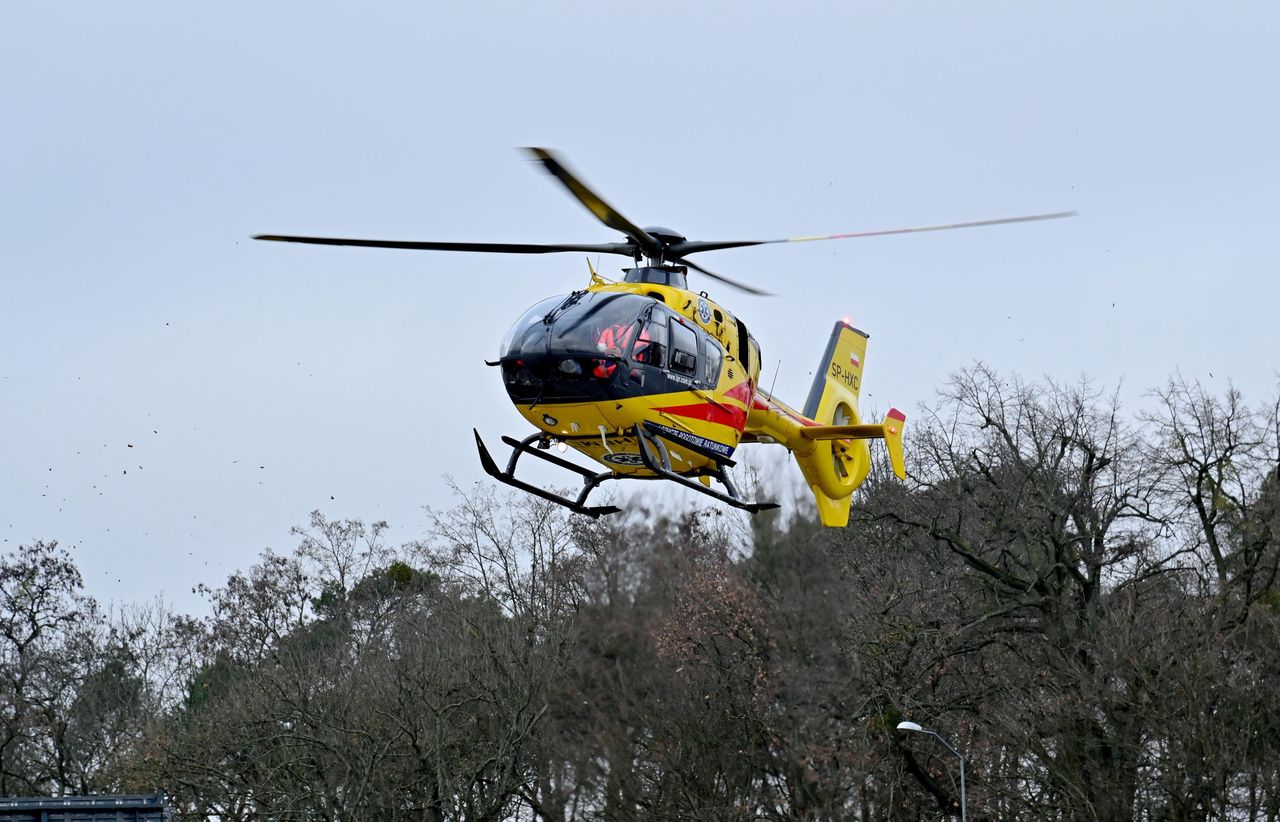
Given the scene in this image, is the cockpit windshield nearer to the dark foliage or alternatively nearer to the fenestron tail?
the fenestron tail

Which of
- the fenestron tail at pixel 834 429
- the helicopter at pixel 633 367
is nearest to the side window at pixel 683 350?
the helicopter at pixel 633 367

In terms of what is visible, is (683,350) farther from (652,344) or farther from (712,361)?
(712,361)

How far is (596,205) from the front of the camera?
2041 centimetres

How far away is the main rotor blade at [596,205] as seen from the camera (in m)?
18.0

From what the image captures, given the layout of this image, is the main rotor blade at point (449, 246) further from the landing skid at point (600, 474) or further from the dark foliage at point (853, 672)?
the dark foliage at point (853, 672)

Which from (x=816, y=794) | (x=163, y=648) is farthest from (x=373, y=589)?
(x=816, y=794)

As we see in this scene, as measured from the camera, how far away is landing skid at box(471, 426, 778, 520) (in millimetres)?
20984

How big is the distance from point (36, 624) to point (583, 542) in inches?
828

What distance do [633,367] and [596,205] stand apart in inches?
78.9

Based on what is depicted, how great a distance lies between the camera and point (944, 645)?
40562 mm

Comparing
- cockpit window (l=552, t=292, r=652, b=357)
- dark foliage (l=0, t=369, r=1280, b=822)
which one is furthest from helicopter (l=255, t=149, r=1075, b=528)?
dark foliage (l=0, t=369, r=1280, b=822)

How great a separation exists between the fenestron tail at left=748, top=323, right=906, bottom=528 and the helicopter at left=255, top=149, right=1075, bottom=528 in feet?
4.90

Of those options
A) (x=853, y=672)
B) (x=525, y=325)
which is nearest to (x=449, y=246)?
(x=525, y=325)

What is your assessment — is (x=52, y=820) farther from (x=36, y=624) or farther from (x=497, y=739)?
(x=36, y=624)
